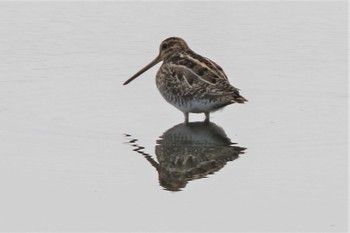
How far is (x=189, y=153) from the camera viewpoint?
29.2ft

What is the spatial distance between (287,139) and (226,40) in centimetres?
563

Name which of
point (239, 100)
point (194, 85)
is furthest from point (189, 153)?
point (194, 85)

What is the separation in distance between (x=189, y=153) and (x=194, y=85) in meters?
1.62

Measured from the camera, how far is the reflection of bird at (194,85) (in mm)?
10156

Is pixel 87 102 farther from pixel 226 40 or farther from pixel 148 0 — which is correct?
pixel 148 0

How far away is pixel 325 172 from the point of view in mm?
8398

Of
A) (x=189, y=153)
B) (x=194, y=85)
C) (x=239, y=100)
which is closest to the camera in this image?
(x=189, y=153)

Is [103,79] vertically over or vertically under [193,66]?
under

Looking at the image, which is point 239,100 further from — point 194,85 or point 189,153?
point 189,153

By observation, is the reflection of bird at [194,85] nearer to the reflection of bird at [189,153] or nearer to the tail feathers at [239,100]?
the tail feathers at [239,100]

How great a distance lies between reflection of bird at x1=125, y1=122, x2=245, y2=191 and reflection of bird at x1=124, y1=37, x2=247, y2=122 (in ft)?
0.93

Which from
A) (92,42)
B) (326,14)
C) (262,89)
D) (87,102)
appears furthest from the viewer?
(326,14)

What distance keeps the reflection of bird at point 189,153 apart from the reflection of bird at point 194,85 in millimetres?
283

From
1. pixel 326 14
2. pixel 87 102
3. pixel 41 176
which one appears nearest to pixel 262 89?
pixel 87 102
